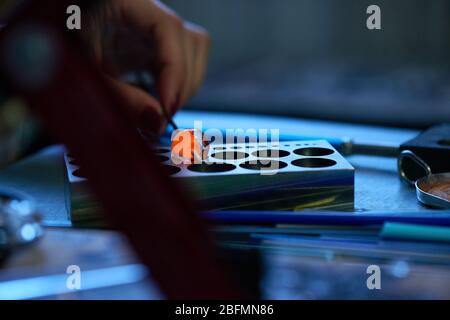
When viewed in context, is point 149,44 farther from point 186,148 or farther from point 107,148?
point 107,148

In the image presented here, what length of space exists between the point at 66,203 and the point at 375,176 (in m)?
0.24

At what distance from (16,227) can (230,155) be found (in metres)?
0.15

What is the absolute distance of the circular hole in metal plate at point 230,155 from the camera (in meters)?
0.48

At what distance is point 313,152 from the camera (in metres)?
0.51

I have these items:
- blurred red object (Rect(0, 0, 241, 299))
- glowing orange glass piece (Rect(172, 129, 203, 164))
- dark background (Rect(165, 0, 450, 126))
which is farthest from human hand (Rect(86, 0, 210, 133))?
dark background (Rect(165, 0, 450, 126))

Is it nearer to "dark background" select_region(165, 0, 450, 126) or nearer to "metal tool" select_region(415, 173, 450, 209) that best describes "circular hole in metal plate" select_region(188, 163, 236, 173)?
"metal tool" select_region(415, 173, 450, 209)

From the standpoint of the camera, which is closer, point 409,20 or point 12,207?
point 12,207

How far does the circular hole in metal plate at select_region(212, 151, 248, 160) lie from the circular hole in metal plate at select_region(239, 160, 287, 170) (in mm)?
19

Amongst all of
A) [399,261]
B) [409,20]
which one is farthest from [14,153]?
[409,20]

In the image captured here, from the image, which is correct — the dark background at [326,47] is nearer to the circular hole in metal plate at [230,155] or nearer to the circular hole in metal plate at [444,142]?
the circular hole in metal plate at [444,142]

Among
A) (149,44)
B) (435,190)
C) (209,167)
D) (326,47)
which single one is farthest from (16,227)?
(326,47)

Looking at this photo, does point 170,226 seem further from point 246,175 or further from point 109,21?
point 109,21

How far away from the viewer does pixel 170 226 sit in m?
0.17

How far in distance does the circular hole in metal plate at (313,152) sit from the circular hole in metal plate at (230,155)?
0.04 metres
